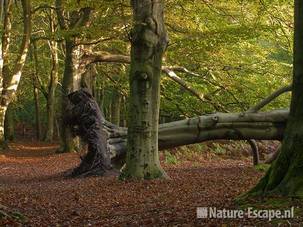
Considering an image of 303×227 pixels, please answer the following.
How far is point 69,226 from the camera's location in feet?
22.3

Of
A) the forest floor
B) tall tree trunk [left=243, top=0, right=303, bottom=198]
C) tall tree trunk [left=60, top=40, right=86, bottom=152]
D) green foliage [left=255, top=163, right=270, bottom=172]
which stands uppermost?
tall tree trunk [left=60, top=40, right=86, bottom=152]

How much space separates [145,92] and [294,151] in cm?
555

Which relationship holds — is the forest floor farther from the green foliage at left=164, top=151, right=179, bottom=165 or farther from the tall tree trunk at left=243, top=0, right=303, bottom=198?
the green foliage at left=164, top=151, right=179, bottom=165

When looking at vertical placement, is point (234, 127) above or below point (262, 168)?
above

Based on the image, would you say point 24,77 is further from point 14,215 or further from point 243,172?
point 14,215

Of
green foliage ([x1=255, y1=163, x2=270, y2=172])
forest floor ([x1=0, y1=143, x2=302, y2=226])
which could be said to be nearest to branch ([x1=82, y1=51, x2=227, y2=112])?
green foliage ([x1=255, y1=163, x2=270, y2=172])

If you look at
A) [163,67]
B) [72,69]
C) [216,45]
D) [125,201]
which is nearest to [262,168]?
[125,201]

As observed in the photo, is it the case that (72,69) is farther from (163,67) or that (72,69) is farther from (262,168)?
(262,168)

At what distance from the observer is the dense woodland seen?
6.63 meters

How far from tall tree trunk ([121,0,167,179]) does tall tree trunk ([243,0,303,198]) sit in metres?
4.89

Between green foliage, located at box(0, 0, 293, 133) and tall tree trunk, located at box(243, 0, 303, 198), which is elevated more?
green foliage, located at box(0, 0, 293, 133)

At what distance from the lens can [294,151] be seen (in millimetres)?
6047

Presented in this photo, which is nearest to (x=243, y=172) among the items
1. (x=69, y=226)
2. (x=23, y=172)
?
(x=69, y=226)

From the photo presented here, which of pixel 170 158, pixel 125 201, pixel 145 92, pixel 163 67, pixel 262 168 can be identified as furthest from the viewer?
pixel 163 67
